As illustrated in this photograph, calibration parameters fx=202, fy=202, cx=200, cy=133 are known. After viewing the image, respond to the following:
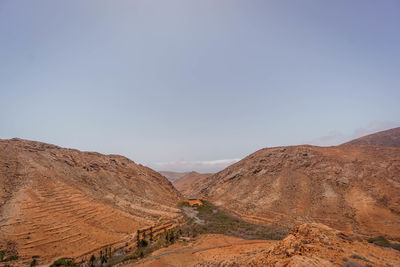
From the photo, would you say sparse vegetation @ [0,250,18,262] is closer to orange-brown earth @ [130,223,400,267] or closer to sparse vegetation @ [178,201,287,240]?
orange-brown earth @ [130,223,400,267]

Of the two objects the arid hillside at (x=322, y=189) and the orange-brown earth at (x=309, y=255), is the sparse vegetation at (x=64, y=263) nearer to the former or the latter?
the orange-brown earth at (x=309, y=255)

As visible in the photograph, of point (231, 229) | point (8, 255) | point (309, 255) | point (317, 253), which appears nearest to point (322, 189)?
point (231, 229)

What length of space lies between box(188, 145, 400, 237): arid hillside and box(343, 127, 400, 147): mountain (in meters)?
56.1

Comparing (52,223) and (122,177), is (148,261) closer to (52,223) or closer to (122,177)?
(52,223)

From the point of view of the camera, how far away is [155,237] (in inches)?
955

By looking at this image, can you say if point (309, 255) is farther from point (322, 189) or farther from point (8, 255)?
point (322, 189)

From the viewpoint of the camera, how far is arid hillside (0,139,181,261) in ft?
67.1

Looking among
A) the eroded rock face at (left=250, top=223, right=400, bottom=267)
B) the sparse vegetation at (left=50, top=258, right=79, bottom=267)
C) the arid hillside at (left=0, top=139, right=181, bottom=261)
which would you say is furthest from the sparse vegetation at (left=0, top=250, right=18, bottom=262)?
the eroded rock face at (left=250, top=223, right=400, bottom=267)

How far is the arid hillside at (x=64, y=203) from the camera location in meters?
20.5

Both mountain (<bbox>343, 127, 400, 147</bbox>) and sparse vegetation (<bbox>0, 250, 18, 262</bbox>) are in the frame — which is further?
mountain (<bbox>343, 127, 400, 147</bbox>)

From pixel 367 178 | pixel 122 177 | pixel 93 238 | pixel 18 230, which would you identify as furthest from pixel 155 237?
pixel 367 178

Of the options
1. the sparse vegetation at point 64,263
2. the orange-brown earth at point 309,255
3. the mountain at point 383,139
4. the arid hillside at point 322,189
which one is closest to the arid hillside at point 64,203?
the sparse vegetation at point 64,263

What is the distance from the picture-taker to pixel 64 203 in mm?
27094

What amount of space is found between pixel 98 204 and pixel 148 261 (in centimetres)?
1762
